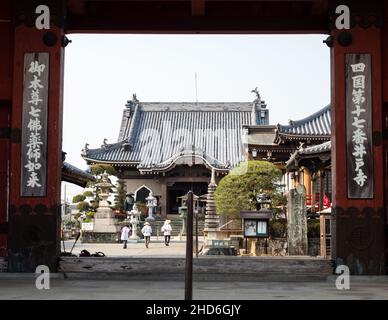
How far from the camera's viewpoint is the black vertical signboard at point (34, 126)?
12.1m

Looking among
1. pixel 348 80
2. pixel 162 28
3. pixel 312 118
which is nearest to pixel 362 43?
pixel 348 80

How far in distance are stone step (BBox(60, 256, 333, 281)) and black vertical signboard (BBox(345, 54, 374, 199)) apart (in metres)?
1.67

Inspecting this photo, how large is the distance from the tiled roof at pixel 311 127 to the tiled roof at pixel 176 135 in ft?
42.8

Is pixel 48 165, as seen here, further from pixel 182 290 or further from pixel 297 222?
pixel 297 222

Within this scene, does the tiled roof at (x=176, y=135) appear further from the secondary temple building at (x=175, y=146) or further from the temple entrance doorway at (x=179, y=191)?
the temple entrance doorway at (x=179, y=191)

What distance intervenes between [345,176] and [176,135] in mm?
49314

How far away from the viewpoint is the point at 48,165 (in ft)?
39.8

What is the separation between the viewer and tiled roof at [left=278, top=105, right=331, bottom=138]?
37969 millimetres

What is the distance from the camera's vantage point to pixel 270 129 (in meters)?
49.2

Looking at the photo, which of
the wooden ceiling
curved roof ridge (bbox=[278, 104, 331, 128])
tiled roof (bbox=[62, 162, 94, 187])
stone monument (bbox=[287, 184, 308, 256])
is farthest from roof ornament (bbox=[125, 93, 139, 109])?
the wooden ceiling
